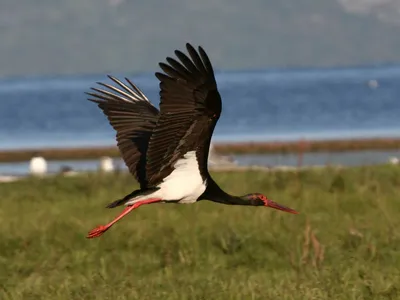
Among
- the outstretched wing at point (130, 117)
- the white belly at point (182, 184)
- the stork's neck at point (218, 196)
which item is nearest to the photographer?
the white belly at point (182, 184)

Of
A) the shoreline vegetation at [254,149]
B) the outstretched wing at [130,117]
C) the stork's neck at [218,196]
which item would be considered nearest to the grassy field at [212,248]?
the stork's neck at [218,196]

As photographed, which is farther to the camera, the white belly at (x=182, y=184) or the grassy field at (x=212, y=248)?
the grassy field at (x=212, y=248)

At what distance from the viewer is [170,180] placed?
22.5ft

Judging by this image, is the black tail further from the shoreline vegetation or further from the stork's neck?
the shoreline vegetation

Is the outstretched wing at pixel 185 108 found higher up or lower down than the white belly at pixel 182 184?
higher up

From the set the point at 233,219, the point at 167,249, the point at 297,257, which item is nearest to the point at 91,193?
the point at 233,219

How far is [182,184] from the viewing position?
685 centimetres

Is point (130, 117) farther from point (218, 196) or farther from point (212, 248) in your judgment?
point (212, 248)

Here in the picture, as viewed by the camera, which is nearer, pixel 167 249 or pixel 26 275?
pixel 26 275

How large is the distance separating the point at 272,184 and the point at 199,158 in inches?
252

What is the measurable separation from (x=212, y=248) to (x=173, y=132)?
9.63 ft

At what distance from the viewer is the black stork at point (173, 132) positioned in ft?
20.1

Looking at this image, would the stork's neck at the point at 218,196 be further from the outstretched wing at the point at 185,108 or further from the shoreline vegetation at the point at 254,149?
the shoreline vegetation at the point at 254,149

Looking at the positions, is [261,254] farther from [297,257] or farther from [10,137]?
[10,137]
